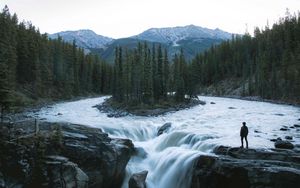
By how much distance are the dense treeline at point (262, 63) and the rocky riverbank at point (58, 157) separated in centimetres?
7090

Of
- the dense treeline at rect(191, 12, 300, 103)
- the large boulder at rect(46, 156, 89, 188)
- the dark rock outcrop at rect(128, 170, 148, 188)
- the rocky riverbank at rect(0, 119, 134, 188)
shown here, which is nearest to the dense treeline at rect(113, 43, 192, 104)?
the dense treeline at rect(191, 12, 300, 103)

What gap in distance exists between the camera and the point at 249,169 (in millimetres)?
24578

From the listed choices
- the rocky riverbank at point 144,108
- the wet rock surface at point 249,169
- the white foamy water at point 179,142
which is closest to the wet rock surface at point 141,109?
the rocky riverbank at point 144,108

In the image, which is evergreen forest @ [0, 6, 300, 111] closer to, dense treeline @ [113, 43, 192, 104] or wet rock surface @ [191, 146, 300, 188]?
A: dense treeline @ [113, 43, 192, 104]

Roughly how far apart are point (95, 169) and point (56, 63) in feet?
308

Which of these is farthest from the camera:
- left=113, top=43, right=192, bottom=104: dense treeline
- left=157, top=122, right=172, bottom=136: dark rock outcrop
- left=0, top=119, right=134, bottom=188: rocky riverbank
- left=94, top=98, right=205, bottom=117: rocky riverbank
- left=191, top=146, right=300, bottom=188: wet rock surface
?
left=113, top=43, right=192, bottom=104: dense treeline

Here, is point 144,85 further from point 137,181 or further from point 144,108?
point 137,181

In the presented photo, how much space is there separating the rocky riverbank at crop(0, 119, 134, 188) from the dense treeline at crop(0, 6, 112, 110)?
3562cm

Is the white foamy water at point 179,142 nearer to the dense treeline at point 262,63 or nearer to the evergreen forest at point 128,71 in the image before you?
the evergreen forest at point 128,71

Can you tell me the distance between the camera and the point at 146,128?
4781cm

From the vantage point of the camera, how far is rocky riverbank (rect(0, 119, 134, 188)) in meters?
23.8

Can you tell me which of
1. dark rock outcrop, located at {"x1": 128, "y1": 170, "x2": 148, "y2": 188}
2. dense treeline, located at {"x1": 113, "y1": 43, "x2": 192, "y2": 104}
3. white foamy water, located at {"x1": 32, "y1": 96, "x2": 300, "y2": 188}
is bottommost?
dark rock outcrop, located at {"x1": 128, "y1": 170, "x2": 148, "y2": 188}

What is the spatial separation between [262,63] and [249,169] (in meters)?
117

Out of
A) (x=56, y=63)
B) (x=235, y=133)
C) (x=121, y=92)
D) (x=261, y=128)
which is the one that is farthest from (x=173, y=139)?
(x=56, y=63)
